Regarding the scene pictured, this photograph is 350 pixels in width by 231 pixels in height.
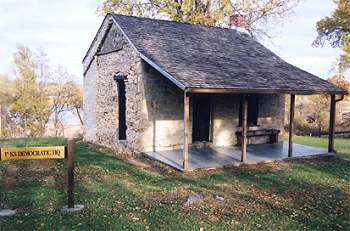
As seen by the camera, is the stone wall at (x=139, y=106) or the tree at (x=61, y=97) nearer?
the stone wall at (x=139, y=106)

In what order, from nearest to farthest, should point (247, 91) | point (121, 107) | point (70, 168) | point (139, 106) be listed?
point (70, 168) → point (247, 91) → point (139, 106) → point (121, 107)

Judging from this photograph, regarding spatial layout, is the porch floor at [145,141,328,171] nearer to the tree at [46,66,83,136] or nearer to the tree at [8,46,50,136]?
the tree at [8,46,50,136]

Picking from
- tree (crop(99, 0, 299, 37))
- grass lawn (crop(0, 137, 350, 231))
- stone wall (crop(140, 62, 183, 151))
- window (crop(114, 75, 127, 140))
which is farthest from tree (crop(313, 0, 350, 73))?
window (crop(114, 75, 127, 140))

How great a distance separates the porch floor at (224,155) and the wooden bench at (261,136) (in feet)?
1.05

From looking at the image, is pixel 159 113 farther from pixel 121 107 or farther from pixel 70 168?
pixel 70 168

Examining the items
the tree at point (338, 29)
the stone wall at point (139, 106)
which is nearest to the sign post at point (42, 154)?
the stone wall at point (139, 106)

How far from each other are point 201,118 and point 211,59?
2.48m

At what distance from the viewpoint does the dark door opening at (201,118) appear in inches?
529

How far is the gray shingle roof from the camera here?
10.6 metres

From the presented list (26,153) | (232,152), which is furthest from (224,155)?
(26,153)

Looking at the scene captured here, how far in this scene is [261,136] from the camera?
14.9m

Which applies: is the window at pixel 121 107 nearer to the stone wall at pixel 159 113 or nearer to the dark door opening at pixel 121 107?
the dark door opening at pixel 121 107

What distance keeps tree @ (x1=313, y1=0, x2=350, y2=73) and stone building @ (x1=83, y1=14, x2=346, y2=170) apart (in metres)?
Result: 11.0

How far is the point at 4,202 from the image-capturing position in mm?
6949
